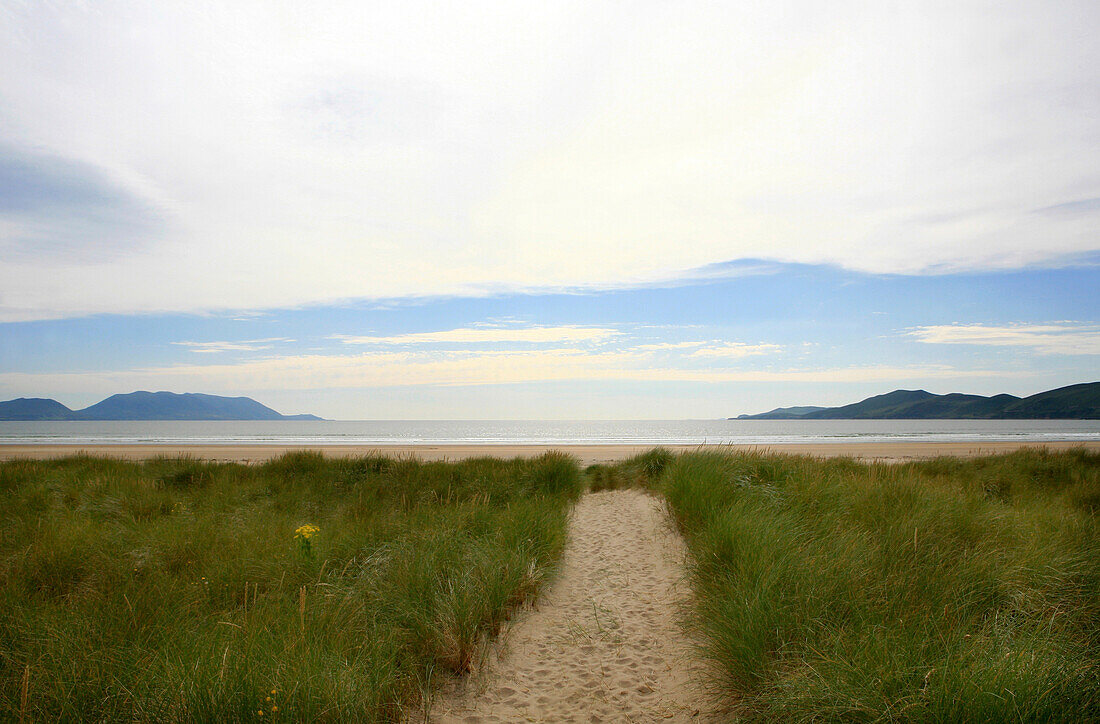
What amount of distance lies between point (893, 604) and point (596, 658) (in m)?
2.27

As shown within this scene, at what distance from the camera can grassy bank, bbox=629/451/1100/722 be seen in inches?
99.5

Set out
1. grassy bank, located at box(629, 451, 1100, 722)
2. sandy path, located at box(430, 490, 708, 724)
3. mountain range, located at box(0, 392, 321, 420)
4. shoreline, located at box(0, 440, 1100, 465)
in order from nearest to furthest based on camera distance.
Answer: grassy bank, located at box(629, 451, 1100, 722)
sandy path, located at box(430, 490, 708, 724)
shoreline, located at box(0, 440, 1100, 465)
mountain range, located at box(0, 392, 321, 420)

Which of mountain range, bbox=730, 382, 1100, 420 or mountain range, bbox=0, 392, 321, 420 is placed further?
mountain range, bbox=0, 392, 321, 420

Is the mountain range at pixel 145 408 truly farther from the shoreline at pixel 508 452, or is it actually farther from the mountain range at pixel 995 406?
the mountain range at pixel 995 406

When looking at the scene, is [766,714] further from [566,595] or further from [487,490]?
[487,490]

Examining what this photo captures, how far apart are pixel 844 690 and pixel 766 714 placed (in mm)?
439

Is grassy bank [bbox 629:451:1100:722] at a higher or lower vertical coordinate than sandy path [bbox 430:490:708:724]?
higher

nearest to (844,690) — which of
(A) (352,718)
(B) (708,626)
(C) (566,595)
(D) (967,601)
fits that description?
(B) (708,626)

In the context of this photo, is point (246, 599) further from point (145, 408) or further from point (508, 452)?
point (145, 408)

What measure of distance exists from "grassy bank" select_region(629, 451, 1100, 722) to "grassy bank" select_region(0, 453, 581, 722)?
2043 millimetres

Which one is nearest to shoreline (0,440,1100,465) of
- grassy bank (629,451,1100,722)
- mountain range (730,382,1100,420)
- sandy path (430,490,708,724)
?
grassy bank (629,451,1100,722)

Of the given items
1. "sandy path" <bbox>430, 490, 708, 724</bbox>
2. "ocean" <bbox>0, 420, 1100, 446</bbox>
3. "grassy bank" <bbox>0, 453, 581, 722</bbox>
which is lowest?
"ocean" <bbox>0, 420, 1100, 446</bbox>

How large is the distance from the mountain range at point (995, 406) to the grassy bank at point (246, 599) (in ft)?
502

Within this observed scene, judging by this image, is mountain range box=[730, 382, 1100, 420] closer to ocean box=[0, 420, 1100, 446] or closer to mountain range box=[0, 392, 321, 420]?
ocean box=[0, 420, 1100, 446]
